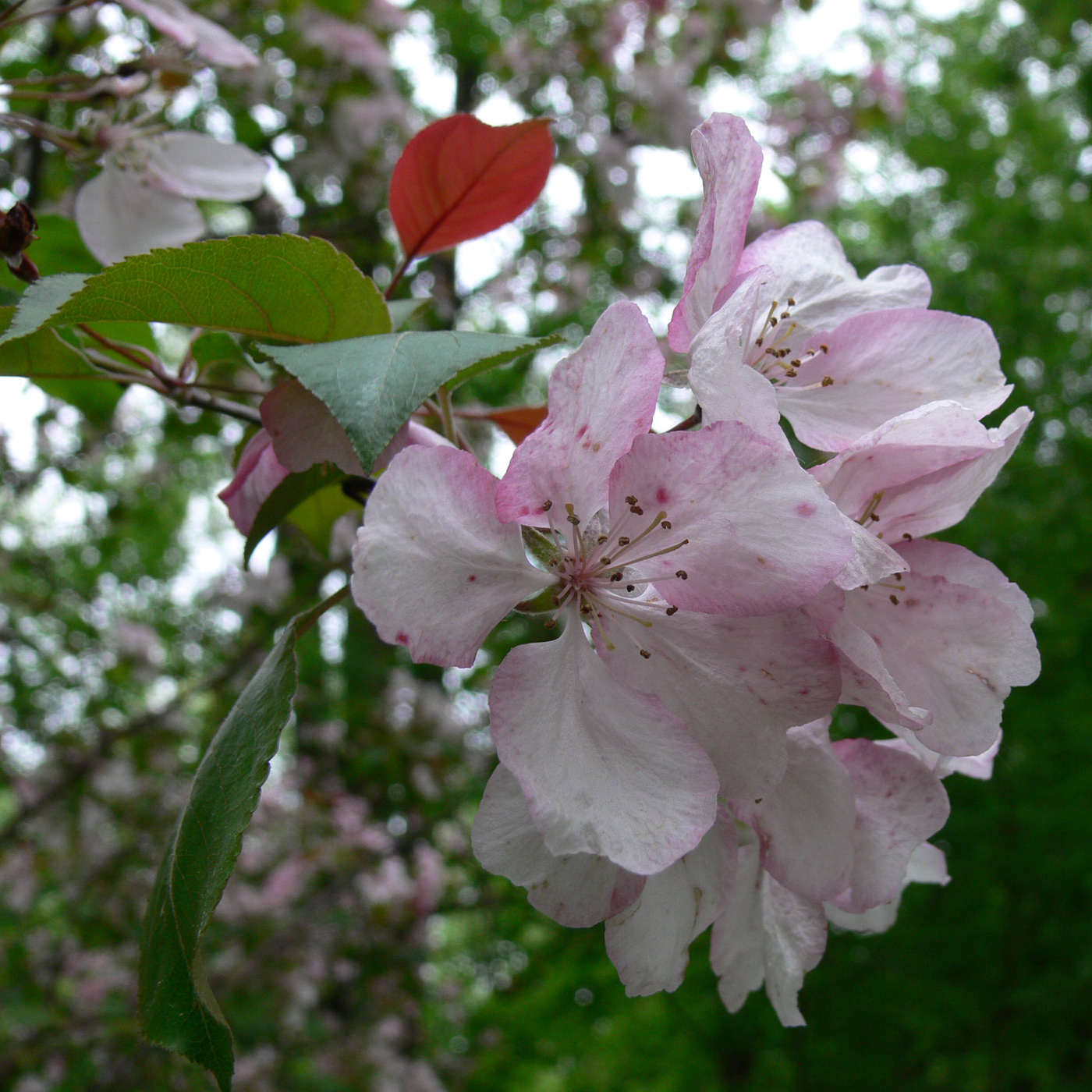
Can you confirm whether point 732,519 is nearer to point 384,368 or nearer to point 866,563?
point 866,563

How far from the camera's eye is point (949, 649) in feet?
2.20

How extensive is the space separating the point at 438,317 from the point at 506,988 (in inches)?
122

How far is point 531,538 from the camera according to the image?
2.10ft

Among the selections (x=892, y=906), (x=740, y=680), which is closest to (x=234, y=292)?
(x=740, y=680)

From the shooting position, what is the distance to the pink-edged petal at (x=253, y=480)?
79 cm

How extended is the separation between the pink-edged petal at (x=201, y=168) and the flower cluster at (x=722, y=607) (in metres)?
0.68

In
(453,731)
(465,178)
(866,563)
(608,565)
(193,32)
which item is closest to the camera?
(866,563)

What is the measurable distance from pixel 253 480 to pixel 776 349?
0.46 metres

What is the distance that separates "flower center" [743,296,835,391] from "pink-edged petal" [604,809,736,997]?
0.36 metres

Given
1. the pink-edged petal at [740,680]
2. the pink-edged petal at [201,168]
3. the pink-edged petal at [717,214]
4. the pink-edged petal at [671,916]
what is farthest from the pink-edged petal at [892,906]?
the pink-edged petal at [201,168]

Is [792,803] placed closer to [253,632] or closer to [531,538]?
[531,538]

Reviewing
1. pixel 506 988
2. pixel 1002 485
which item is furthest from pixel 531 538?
pixel 506 988

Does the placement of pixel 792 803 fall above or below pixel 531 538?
below

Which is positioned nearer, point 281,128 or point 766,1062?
point 281,128
